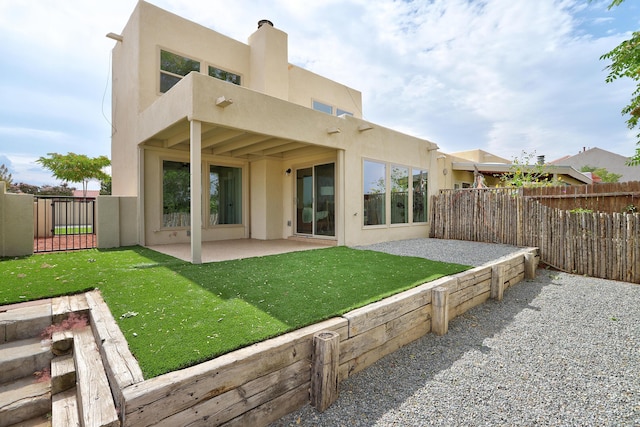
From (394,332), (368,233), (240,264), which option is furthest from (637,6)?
(240,264)

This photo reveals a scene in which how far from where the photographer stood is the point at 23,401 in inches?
89.3

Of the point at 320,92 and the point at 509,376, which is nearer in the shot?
the point at 509,376

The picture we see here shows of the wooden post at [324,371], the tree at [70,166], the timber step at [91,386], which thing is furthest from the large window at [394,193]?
the tree at [70,166]

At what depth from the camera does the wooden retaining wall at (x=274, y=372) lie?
172 cm

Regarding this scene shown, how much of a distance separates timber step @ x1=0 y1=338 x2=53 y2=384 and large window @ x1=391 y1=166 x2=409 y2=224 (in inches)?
346

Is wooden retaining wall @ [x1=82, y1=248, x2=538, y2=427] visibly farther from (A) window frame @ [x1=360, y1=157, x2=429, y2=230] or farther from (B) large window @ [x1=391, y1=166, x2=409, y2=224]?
(B) large window @ [x1=391, y1=166, x2=409, y2=224]

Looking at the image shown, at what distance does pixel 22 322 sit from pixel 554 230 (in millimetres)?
9579

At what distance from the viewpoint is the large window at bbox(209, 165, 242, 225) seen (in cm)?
926

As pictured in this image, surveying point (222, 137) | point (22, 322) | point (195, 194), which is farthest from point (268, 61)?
point (22, 322)

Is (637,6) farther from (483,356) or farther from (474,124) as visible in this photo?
(474,124)

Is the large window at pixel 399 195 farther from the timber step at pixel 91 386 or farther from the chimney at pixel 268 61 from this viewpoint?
the timber step at pixel 91 386

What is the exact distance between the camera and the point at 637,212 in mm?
6207

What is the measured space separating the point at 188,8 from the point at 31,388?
9636 millimetres

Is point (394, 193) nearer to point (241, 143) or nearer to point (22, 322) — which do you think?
point (241, 143)
